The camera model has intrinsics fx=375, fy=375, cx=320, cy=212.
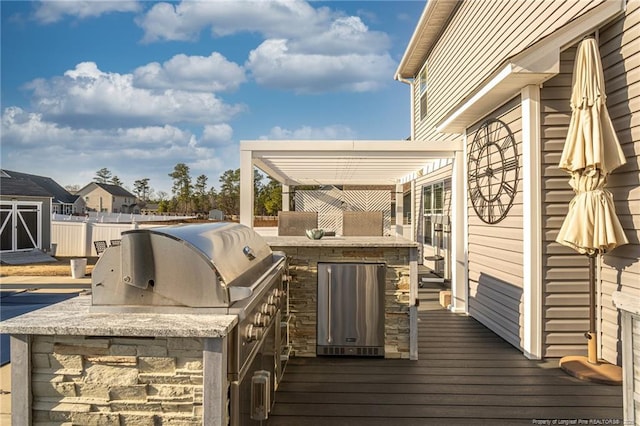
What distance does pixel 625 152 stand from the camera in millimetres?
3295

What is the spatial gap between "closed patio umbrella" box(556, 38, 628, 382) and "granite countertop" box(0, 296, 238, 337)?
3.12m

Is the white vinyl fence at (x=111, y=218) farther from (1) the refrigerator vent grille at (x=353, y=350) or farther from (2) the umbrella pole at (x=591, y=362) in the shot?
(2) the umbrella pole at (x=591, y=362)

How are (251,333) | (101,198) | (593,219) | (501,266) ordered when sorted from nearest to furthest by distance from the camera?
(251,333) < (593,219) < (501,266) < (101,198)

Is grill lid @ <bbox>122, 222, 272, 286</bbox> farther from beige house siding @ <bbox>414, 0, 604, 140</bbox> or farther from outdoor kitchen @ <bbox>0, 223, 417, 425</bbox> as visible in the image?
beige house siding @ <bbox>414, 0, 604, 140</bbox>

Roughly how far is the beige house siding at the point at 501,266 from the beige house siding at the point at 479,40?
872 millimetres

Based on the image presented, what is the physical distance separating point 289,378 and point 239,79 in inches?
619

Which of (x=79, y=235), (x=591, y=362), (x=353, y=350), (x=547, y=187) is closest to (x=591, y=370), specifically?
(x=591, y=362)

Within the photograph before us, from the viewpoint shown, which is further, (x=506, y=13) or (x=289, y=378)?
→ (x=506, y=13)

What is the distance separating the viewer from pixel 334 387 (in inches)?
126

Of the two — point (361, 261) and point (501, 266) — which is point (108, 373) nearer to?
point (361, 261)

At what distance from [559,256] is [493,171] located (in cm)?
135

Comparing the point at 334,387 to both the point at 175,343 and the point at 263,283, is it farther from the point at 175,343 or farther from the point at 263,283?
the point at 175,343

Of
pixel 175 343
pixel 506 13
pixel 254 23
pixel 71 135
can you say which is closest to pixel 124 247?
pixel 175 343

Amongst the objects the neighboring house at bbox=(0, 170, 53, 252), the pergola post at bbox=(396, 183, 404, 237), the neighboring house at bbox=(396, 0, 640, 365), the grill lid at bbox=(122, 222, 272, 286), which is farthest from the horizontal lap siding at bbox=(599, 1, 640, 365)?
the neighboring house at bbox=(0, 170, 53, 252)
